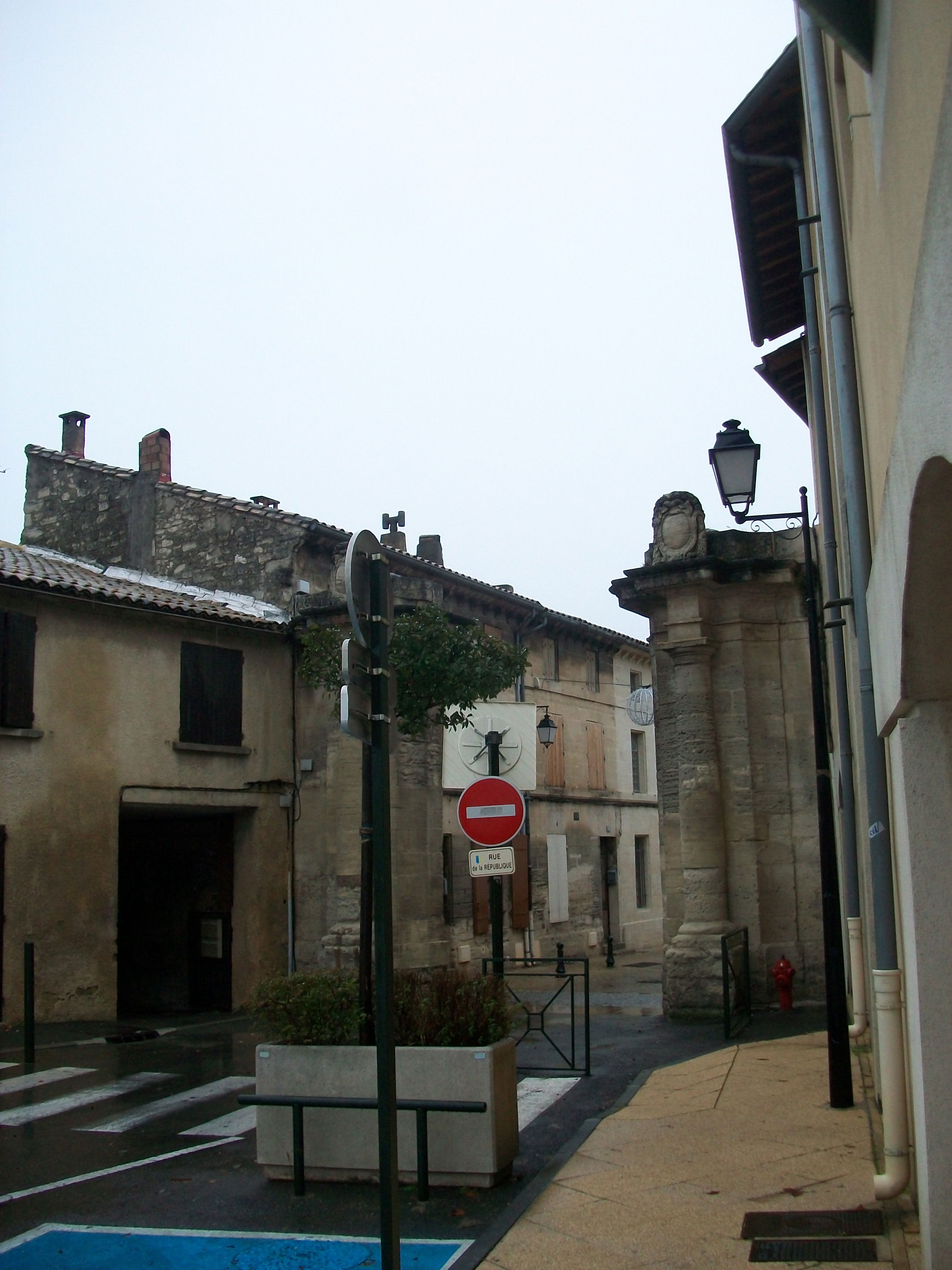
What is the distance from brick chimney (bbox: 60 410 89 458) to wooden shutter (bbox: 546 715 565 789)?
Result: 1060 cm

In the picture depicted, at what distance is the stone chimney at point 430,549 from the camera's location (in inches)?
952

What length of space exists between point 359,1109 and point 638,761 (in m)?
24.0

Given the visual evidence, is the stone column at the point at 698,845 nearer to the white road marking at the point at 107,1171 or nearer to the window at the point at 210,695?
the white road marking at the point at 107,1171

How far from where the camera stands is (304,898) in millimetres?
16250

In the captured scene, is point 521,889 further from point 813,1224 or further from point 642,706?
point 813,1224

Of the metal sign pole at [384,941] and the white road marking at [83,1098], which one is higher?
the metal sign pole at [384,941]

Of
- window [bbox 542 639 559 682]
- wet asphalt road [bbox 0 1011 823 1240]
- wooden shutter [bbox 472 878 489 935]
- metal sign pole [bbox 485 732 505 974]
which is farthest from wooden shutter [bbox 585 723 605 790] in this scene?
metal sign pole [bbox 485 732 505 974]

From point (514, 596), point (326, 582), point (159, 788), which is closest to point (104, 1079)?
point (159, 788)

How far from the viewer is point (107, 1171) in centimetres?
639

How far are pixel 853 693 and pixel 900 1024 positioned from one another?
2.80 meters

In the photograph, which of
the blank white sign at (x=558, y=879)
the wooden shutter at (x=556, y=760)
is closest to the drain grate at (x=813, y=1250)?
the blank white sign at (x=558, y=879)

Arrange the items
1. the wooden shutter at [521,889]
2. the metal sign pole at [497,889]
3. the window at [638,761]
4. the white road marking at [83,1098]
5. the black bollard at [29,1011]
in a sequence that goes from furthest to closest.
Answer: the window at [638,761], the wooden shutter at [521,889], the black bollard at [29,1011], the metal sign pole at [497,889], the white road marking at [83,1098]

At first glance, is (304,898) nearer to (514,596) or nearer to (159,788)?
(159,788)

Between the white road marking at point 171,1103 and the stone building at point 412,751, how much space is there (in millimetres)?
3178
